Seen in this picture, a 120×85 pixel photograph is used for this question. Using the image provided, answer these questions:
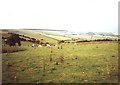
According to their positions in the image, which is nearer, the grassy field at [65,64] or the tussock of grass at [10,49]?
the grassy field at [65,64]

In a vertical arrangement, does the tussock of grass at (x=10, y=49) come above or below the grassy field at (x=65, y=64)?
above

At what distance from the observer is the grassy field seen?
58.2 ft

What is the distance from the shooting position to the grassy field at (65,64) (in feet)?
58.2

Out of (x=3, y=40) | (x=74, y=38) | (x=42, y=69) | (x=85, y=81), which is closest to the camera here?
(x=85, y=81)

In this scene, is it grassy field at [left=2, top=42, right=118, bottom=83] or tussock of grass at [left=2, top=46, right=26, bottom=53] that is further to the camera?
tussock of grass at [left=2, top=46, right=26, bottom=53]

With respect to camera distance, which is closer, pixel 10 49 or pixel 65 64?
pixel 65 64

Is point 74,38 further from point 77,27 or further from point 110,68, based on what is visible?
point 110,68

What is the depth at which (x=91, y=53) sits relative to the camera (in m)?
22.2

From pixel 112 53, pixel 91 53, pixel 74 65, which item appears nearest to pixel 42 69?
pixel 74 65

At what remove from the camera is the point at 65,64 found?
20047 millimetres

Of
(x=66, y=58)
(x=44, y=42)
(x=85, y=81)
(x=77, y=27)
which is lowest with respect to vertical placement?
(x=85, y=81)

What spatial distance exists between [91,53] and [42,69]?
19.1ft

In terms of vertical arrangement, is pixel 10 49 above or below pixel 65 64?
above

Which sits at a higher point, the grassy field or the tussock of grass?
the tussock of grass
